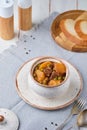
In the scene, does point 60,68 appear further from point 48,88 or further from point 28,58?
point 28,58

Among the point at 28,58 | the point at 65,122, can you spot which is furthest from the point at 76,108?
the point at 28,58

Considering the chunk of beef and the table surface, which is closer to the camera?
the chunk of beef

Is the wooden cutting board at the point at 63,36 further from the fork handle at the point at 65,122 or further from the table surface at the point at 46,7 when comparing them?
the fork handle at the point at 65,122

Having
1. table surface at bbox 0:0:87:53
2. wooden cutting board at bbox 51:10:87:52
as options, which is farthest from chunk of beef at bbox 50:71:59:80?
table surface at bbox 0:0:87:53

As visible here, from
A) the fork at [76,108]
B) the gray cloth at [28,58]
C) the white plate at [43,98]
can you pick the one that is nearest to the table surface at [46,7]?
the gray cloth at [28,58]

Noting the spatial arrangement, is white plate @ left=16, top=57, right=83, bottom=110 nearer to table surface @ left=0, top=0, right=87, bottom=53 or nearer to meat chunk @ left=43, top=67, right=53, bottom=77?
meat chunk @ left=43, top=67, right=53, bottom=77

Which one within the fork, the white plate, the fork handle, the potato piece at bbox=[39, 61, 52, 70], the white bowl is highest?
the potato piece at bbox=[39, 61, 52, 70]
